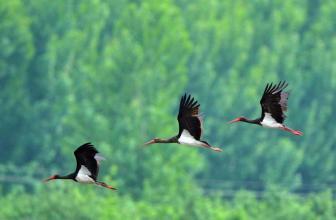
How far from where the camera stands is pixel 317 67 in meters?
83.4

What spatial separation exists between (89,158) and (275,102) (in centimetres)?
297

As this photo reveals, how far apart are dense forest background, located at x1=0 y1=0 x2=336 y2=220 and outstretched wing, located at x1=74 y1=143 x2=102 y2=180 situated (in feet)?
123

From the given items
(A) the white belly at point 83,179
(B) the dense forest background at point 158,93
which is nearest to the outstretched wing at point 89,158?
(A) the white belly at point 83,179

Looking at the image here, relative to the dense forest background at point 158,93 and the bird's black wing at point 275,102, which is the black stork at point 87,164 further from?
the dense forest background at point 158,93

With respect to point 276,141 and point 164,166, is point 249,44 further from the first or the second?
point 164,166

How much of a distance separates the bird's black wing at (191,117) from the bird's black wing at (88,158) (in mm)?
1412

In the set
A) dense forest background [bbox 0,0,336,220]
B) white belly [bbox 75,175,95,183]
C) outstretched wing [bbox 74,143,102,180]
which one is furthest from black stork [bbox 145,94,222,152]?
dense forest background [bbox 0,0,336,220]

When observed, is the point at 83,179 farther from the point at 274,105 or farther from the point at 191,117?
the point at 274,105

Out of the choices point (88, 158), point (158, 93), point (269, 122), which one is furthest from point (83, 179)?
point (158, 93)

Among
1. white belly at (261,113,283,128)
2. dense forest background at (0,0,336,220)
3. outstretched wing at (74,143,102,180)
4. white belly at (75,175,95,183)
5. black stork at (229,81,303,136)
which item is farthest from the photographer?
dense forest background at (0,0,336,220)

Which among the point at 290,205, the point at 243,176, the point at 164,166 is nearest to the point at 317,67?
the point at 243,176

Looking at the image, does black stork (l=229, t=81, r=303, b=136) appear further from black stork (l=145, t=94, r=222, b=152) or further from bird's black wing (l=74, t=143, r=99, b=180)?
bird's black wing (l=74, t=143, r=99, b=180)

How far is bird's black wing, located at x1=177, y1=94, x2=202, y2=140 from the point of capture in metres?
24.4

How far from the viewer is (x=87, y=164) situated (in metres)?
25.0
